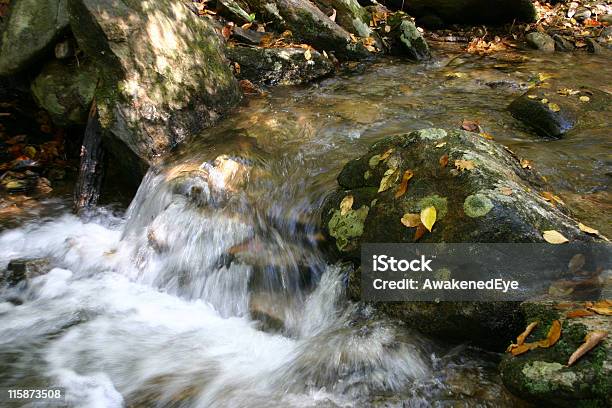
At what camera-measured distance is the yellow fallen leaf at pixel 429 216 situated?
340 centimetres

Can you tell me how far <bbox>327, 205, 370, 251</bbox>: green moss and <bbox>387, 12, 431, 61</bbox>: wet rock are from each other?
20.1 ft

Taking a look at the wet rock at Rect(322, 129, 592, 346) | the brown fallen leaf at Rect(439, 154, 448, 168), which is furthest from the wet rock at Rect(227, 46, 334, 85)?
the brown fallen leaf at Rect(439, 154, 448, 168)

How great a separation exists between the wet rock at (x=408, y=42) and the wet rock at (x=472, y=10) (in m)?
2.05

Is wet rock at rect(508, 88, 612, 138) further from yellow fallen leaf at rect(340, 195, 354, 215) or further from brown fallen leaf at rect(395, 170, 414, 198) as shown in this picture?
yellow fallen leaf at rect(340, 195, 354, 215)

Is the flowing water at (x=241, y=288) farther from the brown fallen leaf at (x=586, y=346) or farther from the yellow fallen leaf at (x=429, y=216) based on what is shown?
the yellow fallen leaf at (x=429, y=216)

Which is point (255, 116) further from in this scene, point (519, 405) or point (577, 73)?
point (577, 73)

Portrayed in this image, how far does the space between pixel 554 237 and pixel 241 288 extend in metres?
2.60

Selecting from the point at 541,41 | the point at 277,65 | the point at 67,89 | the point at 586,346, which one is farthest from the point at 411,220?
the point at 541,41

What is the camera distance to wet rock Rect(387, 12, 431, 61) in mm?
9203

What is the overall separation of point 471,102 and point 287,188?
3651 millimetres

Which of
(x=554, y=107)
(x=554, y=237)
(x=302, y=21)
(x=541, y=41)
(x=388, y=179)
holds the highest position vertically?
(x=302, y=21)

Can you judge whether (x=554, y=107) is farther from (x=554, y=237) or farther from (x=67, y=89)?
(x=67, y=89)

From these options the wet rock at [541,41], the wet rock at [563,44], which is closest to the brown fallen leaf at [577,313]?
the wet rock at [541,41]

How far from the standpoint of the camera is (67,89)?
6.05 metres
